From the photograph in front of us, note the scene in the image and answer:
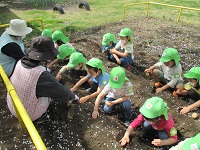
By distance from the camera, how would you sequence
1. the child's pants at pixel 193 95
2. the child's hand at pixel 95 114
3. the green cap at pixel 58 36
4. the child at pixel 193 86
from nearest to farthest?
the child's hand at pixel 95 114, the child at pixel 193 86, the child's pants at pixel 193 95, the green cap at pixel 58 36

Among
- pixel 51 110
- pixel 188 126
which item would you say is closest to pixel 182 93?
pixel 188 126

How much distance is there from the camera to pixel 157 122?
342cm

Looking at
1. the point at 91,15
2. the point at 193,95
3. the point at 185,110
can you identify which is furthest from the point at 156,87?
the point at 91,15

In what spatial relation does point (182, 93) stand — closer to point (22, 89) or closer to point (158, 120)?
point (158, 120)

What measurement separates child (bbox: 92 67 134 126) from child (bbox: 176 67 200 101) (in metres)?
1.42

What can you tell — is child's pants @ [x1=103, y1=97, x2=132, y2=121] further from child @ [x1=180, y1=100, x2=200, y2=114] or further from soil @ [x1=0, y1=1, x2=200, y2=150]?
child @ [x1=180, y1=100, x2=200, y2=114]

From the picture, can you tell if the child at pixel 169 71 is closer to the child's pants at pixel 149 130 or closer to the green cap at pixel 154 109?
the child's pants at pixel 149 130

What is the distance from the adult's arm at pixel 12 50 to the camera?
405cm

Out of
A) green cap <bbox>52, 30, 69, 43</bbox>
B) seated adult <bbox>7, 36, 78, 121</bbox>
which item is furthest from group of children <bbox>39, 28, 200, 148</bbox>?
green cap <bbox>52, 30, 69, 43</bbox>

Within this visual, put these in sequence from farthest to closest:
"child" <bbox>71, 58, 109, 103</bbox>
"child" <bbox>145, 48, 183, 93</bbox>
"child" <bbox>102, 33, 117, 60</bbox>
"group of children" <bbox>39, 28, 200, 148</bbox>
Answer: "child" <bbox>102, 33, 117, 60</bbox>
"child" <bbox>145, 48, 183, 93</bbox>
"child" <bbox>71, 58, 109, 103</bbox>
"group of children" <bbox>39, 28, 200, 148</bbox>

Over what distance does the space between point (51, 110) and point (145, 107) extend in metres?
1.96

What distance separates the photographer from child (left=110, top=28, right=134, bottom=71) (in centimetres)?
594

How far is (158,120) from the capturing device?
330cm

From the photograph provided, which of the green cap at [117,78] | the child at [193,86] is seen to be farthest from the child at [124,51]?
the green cap at [117,78]
